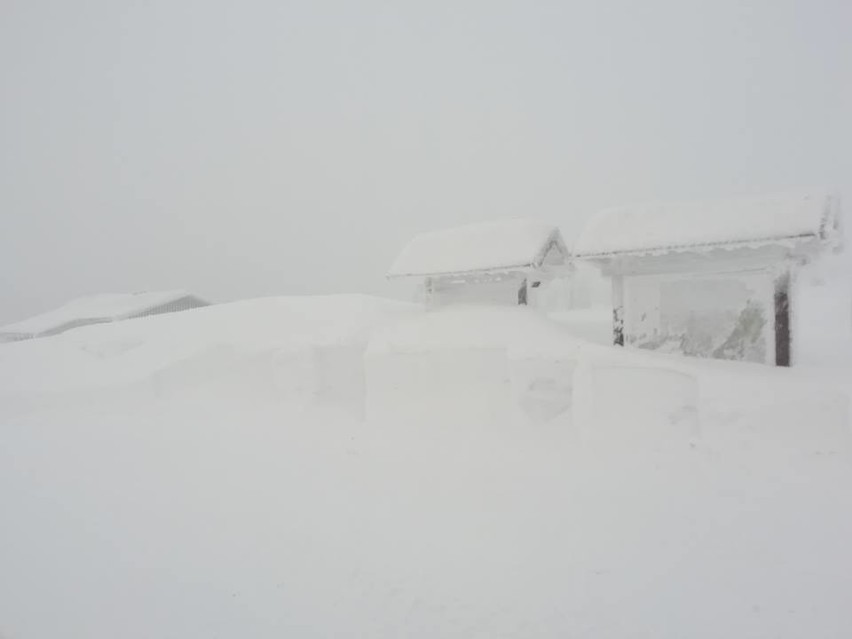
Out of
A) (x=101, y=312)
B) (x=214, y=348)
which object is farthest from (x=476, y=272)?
(x=101, y=312)

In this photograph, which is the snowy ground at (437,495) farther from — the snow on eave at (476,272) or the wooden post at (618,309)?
the snow on eave at (476,272)

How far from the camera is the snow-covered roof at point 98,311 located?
27.7 m

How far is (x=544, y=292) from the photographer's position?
38.5 m

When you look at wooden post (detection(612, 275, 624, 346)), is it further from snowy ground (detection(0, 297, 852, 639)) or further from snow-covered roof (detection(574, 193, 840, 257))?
snow-covered roof (detection(574, 193, 840, 257))

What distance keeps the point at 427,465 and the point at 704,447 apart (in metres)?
4.75

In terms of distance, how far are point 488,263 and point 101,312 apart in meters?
25.9

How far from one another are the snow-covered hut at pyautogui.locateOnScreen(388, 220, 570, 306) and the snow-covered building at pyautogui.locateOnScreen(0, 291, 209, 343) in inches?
796


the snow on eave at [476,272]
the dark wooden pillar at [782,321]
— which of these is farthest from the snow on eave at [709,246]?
the snow on eave at [476,272]

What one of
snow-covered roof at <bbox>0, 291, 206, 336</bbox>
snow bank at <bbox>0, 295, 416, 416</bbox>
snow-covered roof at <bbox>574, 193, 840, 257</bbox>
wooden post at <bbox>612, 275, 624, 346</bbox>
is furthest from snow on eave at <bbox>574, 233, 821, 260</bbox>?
snow-covered roof at <bbox>0, 291, 206, 336</bbox>

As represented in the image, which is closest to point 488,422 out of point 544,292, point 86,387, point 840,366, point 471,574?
point 471,574

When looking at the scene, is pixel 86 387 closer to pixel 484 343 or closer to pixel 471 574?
pixel 484 343

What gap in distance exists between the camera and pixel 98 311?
28703 millimetres

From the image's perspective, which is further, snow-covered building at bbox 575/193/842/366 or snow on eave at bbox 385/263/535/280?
snow on eave at bbox 385/263/535/280

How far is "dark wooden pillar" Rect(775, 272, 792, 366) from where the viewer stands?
359 inches
